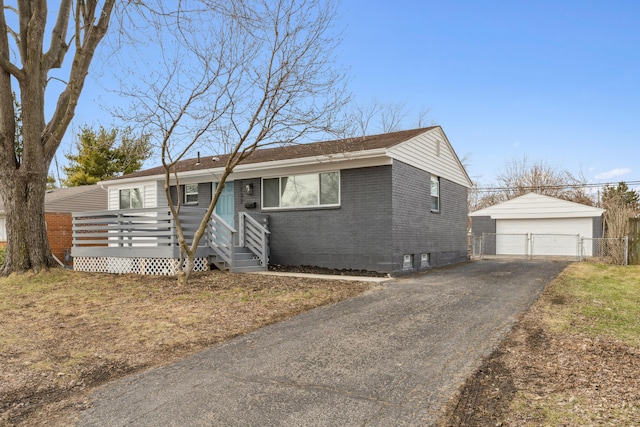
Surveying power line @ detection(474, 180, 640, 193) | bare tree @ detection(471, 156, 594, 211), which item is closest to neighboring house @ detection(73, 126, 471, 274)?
power line @ detection(474, 180, 640, 193)

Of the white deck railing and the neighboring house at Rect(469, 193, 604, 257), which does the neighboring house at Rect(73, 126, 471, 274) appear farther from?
the neighboring house at Rect(469, 193, 604, 257)

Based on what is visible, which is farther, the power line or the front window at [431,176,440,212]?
the power line

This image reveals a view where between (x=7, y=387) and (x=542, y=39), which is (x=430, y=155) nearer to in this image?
(x=542, y=39)

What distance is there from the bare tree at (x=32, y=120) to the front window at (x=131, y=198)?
5.71m

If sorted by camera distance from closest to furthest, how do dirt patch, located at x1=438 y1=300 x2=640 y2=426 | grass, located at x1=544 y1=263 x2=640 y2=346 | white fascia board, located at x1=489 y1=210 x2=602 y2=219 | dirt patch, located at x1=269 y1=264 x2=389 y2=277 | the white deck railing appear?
dirt patch, located at x1=438 y1=300 x2=640 y2=426, grass, located at x1=544 y1=263 x2=640 y2=346, the white deck railing, dirt patch, located at x1=269 y1=264 x2=389 y2=277, white fascia board, located at x1=489 y1=210 x2=602 y2=219

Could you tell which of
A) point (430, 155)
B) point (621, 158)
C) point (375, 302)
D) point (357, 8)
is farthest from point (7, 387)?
point (621, 158)

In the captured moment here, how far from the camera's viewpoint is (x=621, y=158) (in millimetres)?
31531

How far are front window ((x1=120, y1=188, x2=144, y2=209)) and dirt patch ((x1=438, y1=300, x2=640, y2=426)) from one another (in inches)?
577

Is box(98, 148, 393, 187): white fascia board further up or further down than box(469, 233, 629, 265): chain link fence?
further up

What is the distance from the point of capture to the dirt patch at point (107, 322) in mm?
3840

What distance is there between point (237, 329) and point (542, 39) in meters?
15.3

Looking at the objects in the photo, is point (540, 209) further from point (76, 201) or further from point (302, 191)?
point (76, 201)

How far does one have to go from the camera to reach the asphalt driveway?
3.12 metres

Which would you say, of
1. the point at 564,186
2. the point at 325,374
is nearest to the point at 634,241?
the point at 325,374
